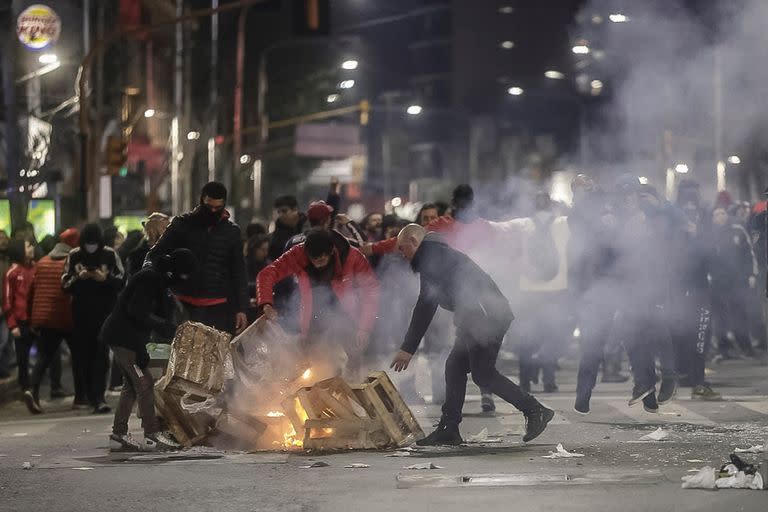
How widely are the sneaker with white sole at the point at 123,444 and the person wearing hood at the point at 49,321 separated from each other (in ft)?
12.7

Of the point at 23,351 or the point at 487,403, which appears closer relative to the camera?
the point at 487,403

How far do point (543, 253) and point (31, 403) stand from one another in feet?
16.9

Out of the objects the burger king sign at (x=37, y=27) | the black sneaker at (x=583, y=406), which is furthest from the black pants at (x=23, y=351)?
the burger king sign at (x=37, y=27)

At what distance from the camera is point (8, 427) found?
13.6m

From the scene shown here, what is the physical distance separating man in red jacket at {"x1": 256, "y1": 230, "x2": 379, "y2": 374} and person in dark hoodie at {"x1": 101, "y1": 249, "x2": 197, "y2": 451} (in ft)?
2.23

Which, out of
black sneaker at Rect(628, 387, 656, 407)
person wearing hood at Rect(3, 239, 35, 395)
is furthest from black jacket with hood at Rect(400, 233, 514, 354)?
person wearing hood at Rect(3, 239, 35, 395)

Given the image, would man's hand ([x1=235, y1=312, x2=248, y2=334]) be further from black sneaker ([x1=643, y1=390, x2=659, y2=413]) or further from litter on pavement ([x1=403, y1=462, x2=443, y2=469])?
black sneaker ([x1=643, y1=390, x2=659, y2=413])

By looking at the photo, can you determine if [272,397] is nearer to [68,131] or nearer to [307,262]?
[307,262]

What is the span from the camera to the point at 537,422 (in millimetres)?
10648

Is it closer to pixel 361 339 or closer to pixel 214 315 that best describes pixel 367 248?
pixel 214 315

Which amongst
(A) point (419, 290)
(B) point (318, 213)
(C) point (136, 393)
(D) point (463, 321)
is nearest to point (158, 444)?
(C) point (136, 393)

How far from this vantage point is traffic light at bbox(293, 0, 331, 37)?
22.2 m

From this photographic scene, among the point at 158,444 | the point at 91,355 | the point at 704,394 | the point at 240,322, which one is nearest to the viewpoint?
the point at 158,444

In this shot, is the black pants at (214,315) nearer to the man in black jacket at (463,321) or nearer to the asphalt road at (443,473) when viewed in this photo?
the asphalt road at (443,473)
